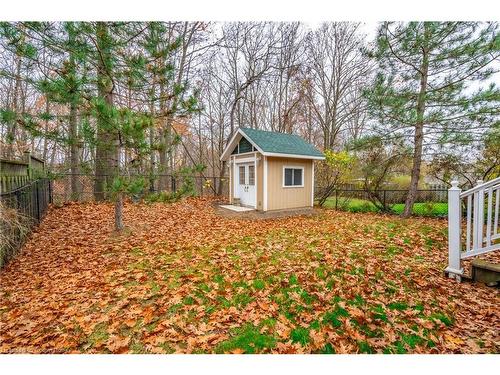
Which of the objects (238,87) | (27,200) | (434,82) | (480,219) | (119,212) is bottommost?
(119,212)

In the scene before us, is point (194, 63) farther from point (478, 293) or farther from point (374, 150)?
point (478, 293)

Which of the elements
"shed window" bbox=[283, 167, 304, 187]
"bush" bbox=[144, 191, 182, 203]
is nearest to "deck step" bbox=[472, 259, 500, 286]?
"bush" bbox=[144, 191, 182, 203]

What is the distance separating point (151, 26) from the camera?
192 inches

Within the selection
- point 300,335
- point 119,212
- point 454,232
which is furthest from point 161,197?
point 454,232

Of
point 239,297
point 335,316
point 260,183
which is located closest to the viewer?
point 335,316

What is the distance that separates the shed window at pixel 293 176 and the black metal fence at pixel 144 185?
3.91 m

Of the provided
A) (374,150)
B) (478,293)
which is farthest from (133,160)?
(374,150)

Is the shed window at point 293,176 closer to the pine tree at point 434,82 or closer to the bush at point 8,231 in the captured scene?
the pine tree at point 434,82

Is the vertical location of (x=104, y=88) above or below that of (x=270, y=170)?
above

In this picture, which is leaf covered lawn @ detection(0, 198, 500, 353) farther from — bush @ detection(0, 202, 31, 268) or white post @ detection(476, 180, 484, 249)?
white post @ detection(476, 180, 484, 249)

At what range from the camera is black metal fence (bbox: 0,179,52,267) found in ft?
11.9

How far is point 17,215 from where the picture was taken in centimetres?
373

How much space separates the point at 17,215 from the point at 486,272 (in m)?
7.26

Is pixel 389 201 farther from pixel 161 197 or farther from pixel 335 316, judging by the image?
pixel 161 197
